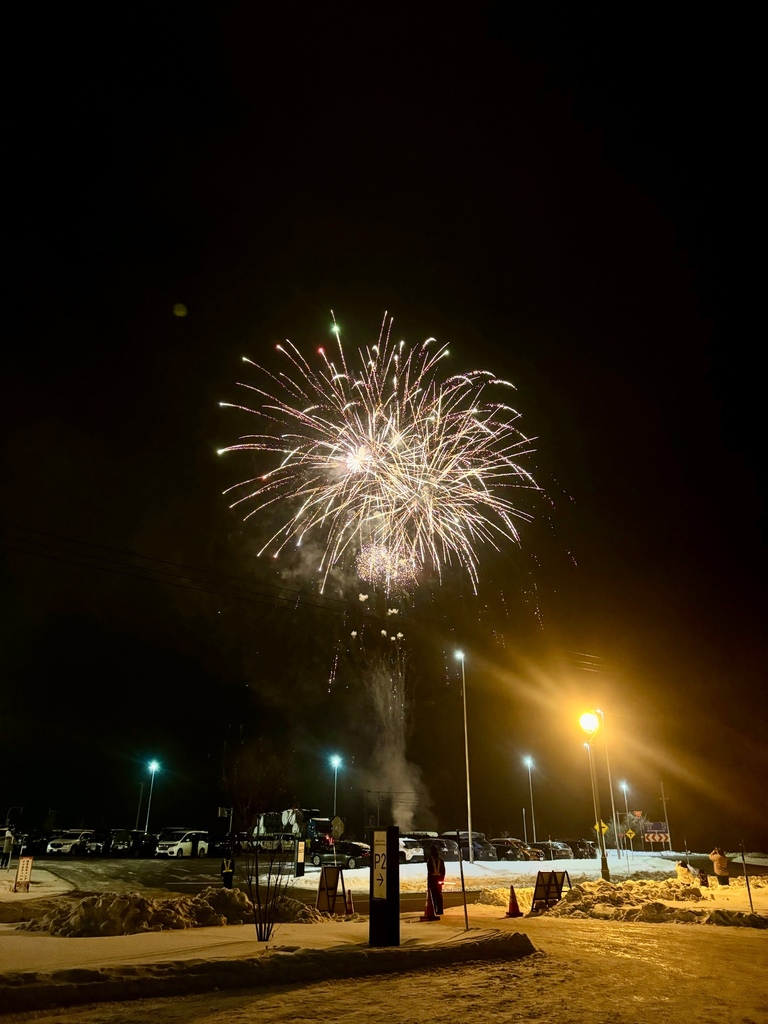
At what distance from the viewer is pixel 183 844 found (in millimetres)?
37812

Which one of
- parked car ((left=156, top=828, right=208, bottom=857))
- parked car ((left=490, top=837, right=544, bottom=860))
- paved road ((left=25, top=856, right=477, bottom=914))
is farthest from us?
parked car ((left=490, top=837, right=544, bottom=860))

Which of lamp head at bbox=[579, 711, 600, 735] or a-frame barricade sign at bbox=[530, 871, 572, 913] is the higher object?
lamp head at bbox=[579, 711, 600, 735]

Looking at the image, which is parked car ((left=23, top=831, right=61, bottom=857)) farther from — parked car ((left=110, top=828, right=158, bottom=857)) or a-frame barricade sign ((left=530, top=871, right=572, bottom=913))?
a-frame barricade sign ((left=530, top=871, right=572, bottom=913))

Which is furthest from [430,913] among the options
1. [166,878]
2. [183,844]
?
[183,844]

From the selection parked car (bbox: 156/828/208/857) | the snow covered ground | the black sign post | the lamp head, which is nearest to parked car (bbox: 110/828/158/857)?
parked car (bbox: 156/828/208/857)

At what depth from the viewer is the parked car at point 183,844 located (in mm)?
37250

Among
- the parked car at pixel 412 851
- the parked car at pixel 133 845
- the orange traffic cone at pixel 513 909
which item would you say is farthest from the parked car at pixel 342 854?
the orange traffic cone at pixel 513 909

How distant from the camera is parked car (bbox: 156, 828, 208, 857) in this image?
37.2 m

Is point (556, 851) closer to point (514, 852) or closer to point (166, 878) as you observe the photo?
point (514, 852)

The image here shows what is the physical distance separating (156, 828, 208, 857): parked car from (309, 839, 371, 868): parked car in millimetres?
7343

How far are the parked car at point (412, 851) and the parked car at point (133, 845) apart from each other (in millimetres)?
13279

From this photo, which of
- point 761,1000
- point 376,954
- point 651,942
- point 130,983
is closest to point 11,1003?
point 130,983

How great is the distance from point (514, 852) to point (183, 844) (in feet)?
60.3

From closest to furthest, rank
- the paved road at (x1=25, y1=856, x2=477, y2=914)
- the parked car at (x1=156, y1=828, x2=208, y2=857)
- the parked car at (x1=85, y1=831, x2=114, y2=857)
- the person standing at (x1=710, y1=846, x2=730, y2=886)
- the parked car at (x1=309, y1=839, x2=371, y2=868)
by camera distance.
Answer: the paved road at (x1=25, y1=856, x2=477, y2=914) → the person standing at (x1=710, y1=846, x2=730, y2=886) → the parked car at (x1=309, y1=839, x2=371, y2=868) → the parked car at (x1=85, y1=831, x2=114, y2=857) → the parked car at (x1=156, y1=828, x2=208, y2=857)
